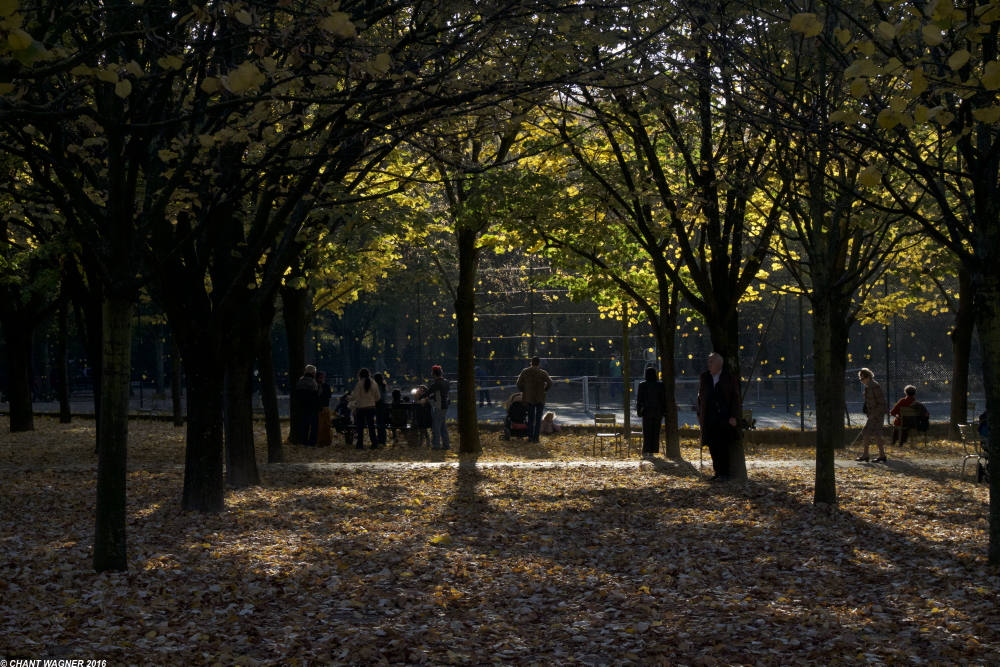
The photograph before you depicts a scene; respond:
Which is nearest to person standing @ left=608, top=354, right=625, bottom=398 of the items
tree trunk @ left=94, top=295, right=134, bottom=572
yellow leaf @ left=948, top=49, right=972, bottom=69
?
tree trunk @ left=94, top=295, right=134, bottom=572

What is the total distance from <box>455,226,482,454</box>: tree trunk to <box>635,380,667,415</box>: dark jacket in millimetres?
3107

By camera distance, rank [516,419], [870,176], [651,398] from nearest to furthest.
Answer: [870,176]
[651,398]
[516,419]

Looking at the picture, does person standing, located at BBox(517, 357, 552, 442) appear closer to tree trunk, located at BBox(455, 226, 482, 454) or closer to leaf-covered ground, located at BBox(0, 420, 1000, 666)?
tree trunk, located at BBox(455, 226, 482, 454)

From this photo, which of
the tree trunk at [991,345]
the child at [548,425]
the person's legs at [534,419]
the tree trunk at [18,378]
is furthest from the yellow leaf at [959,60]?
the tree trunk at [18,378]

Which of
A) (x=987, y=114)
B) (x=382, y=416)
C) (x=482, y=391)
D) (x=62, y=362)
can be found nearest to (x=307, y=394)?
(x=382, y=416)

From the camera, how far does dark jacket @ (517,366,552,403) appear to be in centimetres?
2066

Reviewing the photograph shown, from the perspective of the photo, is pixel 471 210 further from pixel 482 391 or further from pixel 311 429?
pixel 482 391

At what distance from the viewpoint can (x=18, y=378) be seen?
77.1ft

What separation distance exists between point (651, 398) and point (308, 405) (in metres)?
7.09

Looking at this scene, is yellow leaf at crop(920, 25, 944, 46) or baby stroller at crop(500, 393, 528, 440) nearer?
yellow leaf at crop(920, 25, 944, 46)

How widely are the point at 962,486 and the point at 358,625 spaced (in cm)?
988

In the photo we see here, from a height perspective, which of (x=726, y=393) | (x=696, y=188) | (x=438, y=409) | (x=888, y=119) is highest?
(x=696, y=188)

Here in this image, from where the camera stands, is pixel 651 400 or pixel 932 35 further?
pixel 651 400

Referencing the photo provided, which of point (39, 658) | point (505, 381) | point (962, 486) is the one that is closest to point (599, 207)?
point (962, 486)
